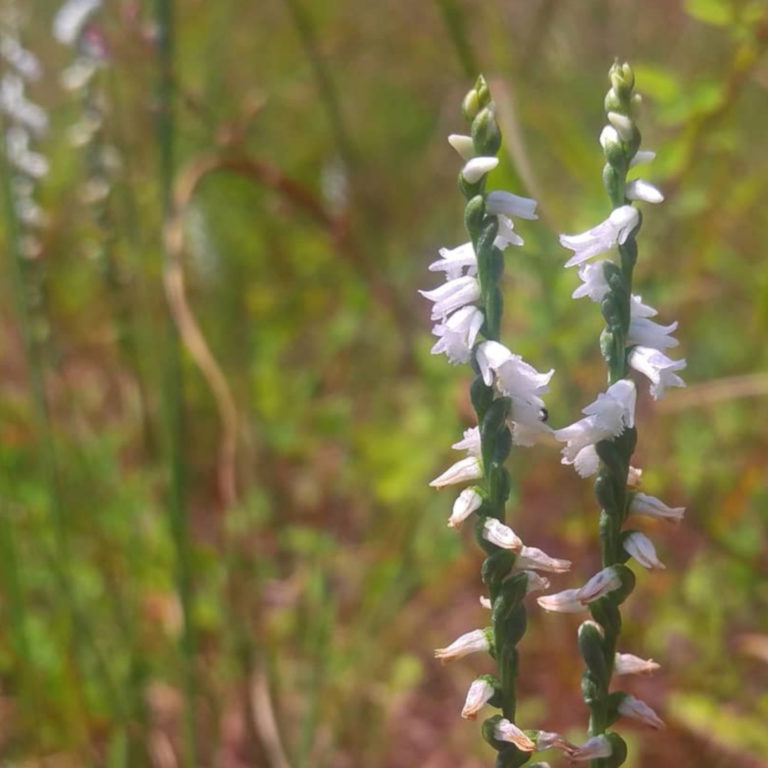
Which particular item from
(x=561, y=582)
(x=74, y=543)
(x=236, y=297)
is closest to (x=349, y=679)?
(x=561, y=582)

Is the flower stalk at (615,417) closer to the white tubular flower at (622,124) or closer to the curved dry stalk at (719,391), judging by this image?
the white tubular flower at (622,124)

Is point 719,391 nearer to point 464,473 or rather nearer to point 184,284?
point 184,284

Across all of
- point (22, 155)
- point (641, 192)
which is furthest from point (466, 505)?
point (22, 155)

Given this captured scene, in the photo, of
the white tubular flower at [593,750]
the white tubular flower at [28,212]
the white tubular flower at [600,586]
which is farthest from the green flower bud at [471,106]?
the white tubular flower at [28,212]

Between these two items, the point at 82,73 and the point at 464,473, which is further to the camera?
the point at 82,73

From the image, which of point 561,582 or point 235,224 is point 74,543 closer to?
point 561,582

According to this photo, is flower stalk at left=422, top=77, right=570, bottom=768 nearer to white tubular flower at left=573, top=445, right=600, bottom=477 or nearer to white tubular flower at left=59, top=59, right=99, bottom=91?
white tubular flower at left=573, top=445, right=600, bottom=477
